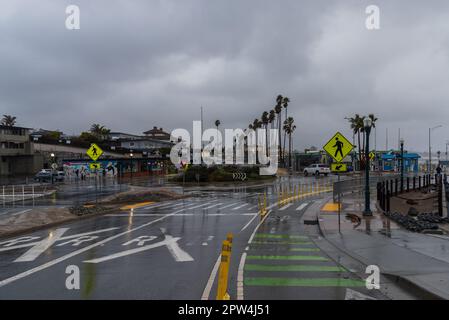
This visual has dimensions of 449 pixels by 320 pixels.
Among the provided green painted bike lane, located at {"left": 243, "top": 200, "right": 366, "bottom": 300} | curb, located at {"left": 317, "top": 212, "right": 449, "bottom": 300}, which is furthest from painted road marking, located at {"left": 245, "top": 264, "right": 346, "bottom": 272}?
curb, located at {"left": 317, "top": 212, "right": 449, "bottom": 300}

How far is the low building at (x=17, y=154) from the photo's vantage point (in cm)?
7575

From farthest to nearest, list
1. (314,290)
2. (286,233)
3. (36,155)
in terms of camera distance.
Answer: (36,155) < (286,233) < (314,290)

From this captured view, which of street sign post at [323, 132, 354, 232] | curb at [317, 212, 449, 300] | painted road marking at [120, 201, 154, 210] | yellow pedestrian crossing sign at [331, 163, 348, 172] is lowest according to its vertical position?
painted road marking at [120, 201, 154, 210]

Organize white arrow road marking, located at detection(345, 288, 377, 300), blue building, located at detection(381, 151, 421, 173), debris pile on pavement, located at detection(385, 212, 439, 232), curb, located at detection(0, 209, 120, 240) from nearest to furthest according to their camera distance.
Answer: white arrow road marking, located at detection(345, 288, 377, 300) → curb, located at detection(0, 209, 120, 240) → debris pile on pavement, located at detection(385, 212, 439, 232) → blue building, located at detection(381, 151, 421, 173)

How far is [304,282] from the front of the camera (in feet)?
28.3

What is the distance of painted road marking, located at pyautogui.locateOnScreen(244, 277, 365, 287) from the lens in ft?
27.8

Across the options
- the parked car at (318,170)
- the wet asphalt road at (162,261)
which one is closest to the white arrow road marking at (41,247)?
the wet asphalt road at (162,261)

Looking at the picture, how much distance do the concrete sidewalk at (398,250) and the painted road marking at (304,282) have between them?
103 cm

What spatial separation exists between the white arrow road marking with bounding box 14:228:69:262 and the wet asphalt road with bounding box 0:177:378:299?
0.03 meters

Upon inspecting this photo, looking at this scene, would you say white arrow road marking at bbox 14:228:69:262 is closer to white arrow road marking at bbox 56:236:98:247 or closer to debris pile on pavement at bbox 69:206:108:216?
white arrow road marking at bbox 56:236:98:247

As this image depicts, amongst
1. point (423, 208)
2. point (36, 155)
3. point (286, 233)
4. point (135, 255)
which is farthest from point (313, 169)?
point (135, 255)
